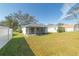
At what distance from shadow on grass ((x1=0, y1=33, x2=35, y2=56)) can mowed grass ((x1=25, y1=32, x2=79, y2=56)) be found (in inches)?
5.4

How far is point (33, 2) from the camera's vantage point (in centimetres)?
535

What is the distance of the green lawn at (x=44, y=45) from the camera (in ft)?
17.5

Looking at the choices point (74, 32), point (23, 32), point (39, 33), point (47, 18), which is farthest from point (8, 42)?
point (74, 32)

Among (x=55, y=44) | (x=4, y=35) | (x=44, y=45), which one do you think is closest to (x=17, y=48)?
(x=4, y=35)

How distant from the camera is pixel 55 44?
214 inches

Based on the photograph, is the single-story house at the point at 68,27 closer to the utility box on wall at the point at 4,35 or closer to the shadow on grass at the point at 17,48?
the shadow on grass at the point at 17,48

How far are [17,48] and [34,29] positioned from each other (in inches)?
28.3

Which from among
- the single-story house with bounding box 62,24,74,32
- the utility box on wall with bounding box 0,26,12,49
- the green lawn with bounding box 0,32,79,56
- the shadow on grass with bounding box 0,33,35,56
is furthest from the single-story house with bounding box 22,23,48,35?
the single-story house with bounding box 62,24,74,32

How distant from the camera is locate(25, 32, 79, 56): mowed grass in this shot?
17.5 feet

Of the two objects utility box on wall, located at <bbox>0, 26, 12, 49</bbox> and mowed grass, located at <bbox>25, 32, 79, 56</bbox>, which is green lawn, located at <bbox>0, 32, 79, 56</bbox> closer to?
mowed grass, located at <bbox>25, 32, 79, 56</bbox>

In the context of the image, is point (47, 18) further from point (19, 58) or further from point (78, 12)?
point (19, 58)

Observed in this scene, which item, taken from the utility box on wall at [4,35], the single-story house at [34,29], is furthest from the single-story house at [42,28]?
the utility box on wall at [4,35]

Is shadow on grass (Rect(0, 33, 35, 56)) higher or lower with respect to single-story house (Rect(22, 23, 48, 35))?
lower

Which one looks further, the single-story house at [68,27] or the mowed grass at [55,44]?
the single-story house at [68,27]
